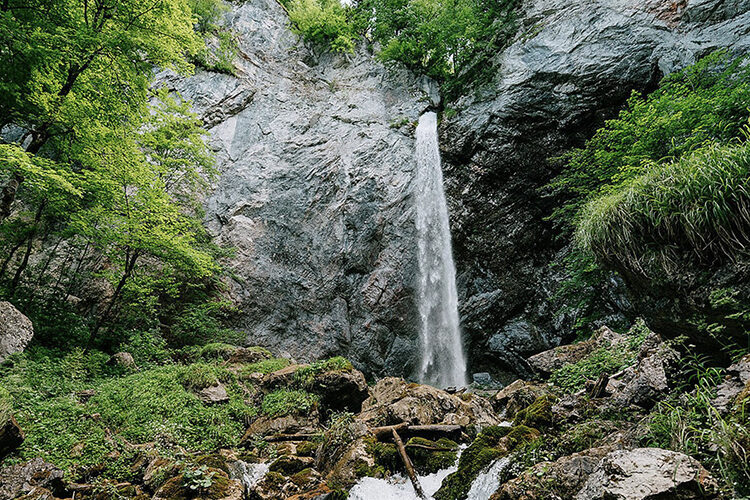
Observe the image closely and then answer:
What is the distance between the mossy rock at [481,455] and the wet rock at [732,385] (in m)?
2.06

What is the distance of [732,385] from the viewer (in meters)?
2.72

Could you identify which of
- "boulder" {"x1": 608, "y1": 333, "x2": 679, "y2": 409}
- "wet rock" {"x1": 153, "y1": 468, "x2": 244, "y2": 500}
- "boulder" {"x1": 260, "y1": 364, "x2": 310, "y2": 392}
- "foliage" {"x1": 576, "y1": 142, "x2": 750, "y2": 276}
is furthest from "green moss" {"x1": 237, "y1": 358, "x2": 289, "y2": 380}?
"foliage" {"x1": 576, "y1": 142, "x2": 750, "y2": 276}

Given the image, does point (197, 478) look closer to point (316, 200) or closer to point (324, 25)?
point (316, 200)

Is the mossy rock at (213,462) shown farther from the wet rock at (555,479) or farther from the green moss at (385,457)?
the wet rock at (555,479)

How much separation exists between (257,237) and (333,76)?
390 inches

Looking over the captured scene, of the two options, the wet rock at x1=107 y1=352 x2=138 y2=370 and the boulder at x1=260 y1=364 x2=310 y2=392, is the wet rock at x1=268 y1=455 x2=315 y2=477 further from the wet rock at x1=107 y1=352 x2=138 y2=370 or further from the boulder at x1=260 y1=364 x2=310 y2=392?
the wet rock at x1=107 y1=352 x2=138 y2=370

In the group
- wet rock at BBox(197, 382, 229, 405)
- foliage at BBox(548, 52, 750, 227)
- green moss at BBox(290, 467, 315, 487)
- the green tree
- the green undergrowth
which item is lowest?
green moss at BBox(290, 467, 315, 487)

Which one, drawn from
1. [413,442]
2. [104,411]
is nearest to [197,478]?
[104,411]

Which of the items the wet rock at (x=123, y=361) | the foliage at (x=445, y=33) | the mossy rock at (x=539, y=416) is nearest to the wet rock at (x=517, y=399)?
the mossy rock at (x=539, y=416)

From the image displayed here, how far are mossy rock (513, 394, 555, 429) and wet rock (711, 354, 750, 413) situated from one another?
2239 mm

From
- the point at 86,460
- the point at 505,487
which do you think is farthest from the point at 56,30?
the point at 505,487

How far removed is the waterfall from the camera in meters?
13.4

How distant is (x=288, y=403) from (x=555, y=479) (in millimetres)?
5472

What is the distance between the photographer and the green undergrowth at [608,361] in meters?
5.41
